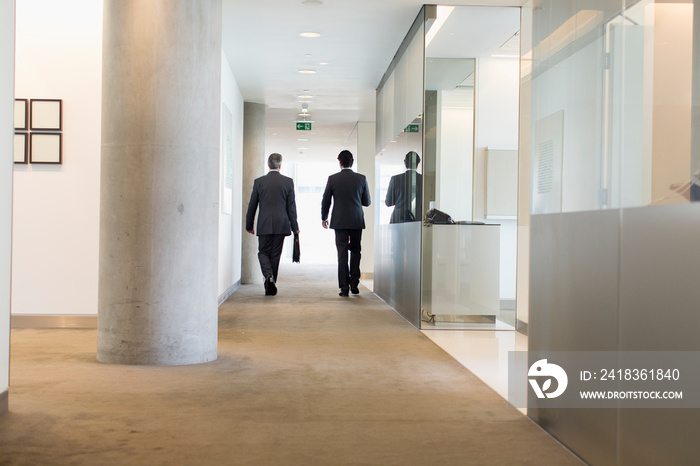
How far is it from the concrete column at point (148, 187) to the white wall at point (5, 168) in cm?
127

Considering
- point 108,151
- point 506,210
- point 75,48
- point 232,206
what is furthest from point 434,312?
point 232,206

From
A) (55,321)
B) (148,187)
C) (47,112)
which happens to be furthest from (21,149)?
(148,187)

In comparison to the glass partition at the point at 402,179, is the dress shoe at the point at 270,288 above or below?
below

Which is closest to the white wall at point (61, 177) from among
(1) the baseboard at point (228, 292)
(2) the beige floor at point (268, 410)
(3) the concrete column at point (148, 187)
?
(2) the beige floor at point (268, 410)

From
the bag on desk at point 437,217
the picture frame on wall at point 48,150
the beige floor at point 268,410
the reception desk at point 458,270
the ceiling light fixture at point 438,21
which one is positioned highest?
the ceiling light fixture at point 438,21

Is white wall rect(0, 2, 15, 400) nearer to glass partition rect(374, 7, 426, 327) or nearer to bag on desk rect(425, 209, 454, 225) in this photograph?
glass partition rect(374, 7, 426, 327)

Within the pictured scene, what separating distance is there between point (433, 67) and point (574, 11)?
13.6 ft

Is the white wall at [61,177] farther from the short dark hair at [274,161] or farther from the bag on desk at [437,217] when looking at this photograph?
the short dark hair at [274,161]

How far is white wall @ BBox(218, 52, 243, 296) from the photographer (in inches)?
370

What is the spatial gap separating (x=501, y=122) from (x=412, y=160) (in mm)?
1789

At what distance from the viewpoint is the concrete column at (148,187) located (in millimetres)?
4770

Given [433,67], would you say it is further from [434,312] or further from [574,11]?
[574,11]

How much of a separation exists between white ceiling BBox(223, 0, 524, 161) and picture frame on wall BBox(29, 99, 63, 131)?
5.93ft

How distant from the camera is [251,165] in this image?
494 inches
